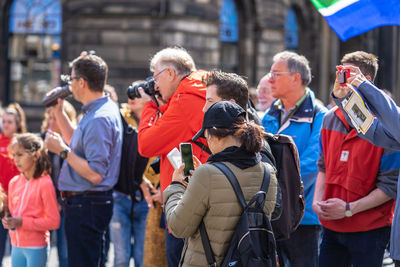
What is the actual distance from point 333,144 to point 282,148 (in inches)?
24.8

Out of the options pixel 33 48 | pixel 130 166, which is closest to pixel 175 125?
pixel 130 166

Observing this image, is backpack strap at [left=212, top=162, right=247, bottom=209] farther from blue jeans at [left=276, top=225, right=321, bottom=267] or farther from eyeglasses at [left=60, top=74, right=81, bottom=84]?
eyeglasses at [left=60, top=74, right=81, bottom=84]

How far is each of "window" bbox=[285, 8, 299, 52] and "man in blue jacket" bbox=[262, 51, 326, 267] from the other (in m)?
14.5

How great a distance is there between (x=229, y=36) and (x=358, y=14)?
38.5ft

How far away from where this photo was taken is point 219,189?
11.1ft

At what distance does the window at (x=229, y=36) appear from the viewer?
623 inches

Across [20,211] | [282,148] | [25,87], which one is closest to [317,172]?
[282,148]

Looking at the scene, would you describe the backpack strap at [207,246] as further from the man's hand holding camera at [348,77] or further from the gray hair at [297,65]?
the gray hair at [297,65]

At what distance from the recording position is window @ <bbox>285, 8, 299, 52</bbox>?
769 inches

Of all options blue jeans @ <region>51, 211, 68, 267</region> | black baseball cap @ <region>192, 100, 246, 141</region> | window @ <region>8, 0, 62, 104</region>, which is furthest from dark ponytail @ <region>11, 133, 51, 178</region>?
window @ <region>8, 0, 62, 104</region>

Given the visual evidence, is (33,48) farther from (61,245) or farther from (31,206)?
(31,206)

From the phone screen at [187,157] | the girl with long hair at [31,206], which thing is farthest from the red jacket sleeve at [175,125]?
the girl with long hair at [31,206]

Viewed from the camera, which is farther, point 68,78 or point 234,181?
point 68,78

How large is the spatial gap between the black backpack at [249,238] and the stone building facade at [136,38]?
31.6 feet
